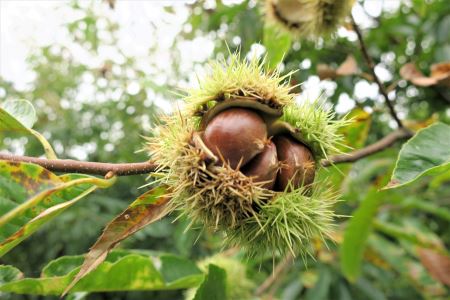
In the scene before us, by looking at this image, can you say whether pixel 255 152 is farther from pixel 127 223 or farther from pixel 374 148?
pixel 374 148

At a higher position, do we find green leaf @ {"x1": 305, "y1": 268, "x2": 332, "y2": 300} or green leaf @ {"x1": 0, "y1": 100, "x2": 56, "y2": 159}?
green leaf @ {"x1": 0, "y1": 100, "x2": 56, "y2": 159}

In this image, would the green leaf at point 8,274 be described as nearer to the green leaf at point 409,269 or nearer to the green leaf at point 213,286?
the green leaf at point 213,286

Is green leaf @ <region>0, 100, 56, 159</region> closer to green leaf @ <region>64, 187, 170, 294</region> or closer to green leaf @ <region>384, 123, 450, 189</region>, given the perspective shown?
green leaf @ <region>64, 187, 170, 294</region>

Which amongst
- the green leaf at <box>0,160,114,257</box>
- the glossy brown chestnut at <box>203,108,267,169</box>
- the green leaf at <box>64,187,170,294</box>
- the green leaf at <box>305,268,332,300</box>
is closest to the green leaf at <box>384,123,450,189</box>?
the glossy brown chestnut at <box>203,108,267,169</box>

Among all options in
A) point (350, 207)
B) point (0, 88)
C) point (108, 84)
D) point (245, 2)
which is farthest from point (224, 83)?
point (0, 88)

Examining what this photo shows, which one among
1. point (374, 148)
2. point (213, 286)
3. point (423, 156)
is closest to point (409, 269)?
point (374, 148)
